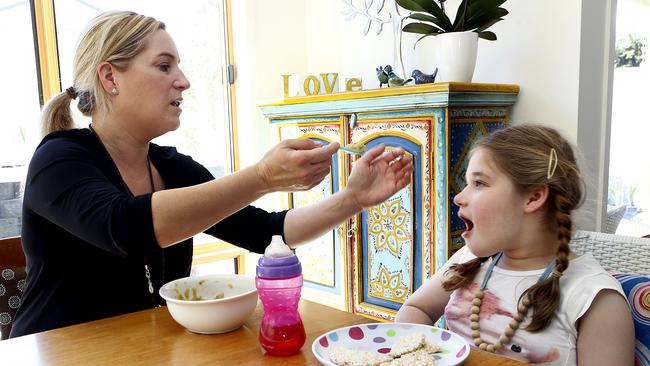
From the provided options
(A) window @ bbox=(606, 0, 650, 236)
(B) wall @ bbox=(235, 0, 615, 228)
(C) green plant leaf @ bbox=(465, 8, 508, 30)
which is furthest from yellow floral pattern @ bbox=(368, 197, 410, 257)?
(A) window @ bbox=(606, 0, 650, 236)

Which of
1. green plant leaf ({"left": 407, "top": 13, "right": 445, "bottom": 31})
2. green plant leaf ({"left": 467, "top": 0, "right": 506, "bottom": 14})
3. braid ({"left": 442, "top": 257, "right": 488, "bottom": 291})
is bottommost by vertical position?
braid ({"left": 442, "top": 257, "right": 488, "bottom": 291})

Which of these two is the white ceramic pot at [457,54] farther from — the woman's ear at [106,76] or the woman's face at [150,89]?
the woman's ear at [106,76]

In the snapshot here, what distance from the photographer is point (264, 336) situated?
3.10ft

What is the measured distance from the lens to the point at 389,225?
256 cm

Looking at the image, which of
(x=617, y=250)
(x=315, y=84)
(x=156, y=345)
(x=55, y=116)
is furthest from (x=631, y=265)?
(x=315, y=84)

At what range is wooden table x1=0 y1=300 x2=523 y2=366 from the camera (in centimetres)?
92

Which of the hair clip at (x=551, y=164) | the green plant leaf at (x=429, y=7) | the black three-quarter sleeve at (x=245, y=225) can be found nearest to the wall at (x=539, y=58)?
the green plant leaf at (x=429, y=7)

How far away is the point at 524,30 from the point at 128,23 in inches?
71.4

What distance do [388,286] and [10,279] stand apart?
5.32 feet

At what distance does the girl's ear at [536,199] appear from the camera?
1253 mm

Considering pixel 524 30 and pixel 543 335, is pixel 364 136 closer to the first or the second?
pixel 524 30

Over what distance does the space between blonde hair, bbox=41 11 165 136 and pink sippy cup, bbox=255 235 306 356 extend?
2.71 ft

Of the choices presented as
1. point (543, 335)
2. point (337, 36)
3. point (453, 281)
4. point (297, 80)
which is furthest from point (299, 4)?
point (543, 335)

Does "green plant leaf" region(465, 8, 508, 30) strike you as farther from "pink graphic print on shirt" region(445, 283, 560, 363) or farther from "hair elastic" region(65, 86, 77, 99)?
"hair elastic" region(65, 86, 77, 99)
